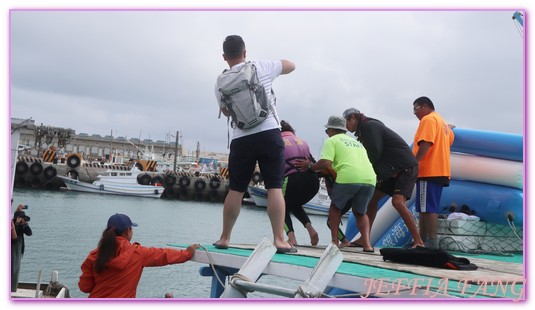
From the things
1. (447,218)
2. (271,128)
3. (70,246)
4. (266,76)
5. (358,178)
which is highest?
(266,76)

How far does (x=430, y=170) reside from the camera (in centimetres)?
617

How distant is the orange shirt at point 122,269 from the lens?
443cm

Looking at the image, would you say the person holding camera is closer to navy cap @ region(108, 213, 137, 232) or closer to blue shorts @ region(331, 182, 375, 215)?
navy cap @ region(108, 213, 137, 232)

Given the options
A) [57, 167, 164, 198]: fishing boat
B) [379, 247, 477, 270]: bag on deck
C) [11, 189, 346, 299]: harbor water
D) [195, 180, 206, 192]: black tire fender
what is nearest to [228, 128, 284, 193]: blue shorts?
[11, 189, 346, 299]: harbor water

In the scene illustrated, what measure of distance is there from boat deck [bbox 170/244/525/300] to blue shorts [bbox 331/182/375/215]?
0.96 metres

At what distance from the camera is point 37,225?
32.7 meters

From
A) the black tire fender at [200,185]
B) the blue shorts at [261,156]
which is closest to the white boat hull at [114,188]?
the black tire fender at [200,185]

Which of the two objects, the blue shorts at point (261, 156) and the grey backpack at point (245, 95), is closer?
the grey backpack at point (245, 95)

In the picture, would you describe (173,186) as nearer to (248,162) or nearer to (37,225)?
(37,225)

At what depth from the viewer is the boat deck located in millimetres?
3412

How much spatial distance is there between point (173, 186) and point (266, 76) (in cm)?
7043

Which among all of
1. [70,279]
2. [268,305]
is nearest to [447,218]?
[268,305]

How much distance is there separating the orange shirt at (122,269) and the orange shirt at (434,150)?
2.82 metres

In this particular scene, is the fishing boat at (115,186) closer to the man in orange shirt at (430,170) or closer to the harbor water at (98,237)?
the harbor water at (98,237)
